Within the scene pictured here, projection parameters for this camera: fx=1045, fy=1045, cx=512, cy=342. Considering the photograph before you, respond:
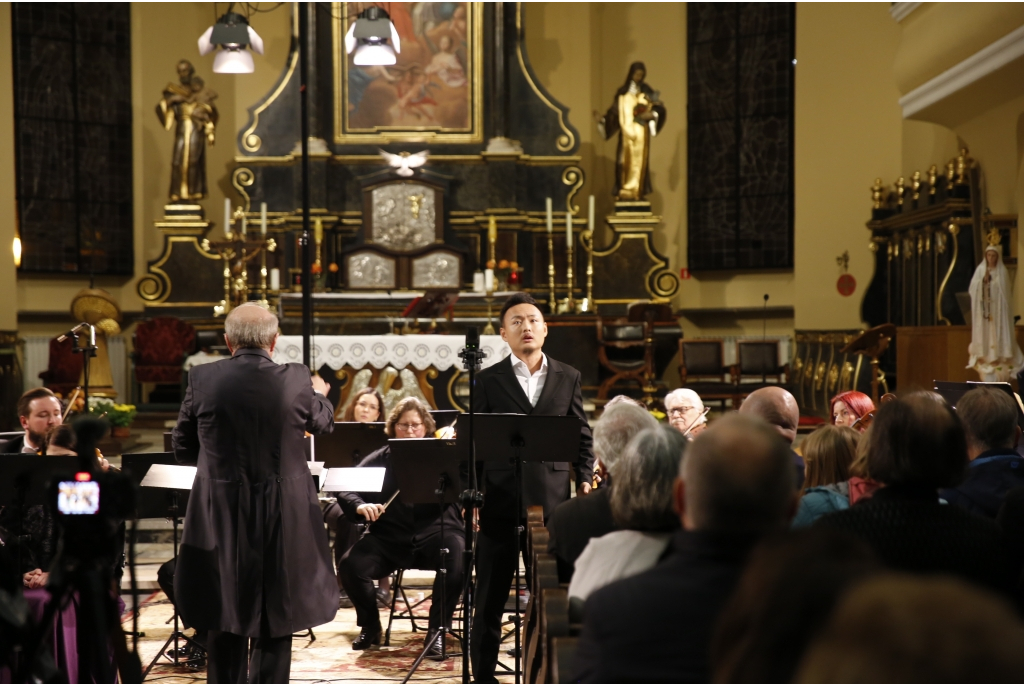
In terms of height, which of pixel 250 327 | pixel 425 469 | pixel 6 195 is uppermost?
pixel 6 195

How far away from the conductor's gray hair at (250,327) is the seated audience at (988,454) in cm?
249

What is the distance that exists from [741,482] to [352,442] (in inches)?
179

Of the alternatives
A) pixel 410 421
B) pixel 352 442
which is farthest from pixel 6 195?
pixel 410 421

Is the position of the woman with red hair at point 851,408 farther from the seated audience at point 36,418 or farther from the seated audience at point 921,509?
the seated audience at point 36,418

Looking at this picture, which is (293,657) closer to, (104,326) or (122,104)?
(104,326)

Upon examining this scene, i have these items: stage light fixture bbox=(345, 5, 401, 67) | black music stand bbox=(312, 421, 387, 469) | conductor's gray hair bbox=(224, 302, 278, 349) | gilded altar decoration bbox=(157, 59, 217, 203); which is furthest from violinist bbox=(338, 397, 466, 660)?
gilded altar decoration bbox=(157, 59, 217, 203)

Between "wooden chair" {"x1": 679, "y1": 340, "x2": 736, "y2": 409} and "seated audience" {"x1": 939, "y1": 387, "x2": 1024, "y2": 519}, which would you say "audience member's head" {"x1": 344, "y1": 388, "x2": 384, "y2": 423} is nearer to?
"seated audience" {"x1": 939, "y1": 387, "x2": 1024, "y2": 519}

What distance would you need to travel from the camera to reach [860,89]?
14828 mm

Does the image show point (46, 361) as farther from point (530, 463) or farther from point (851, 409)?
point (851, 409)

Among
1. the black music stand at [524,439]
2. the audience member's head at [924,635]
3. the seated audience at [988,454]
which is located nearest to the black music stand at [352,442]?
the black music stand at [524,439]

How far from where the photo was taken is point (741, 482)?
192 centimetres

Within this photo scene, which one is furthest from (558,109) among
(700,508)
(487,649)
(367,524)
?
(700,508)

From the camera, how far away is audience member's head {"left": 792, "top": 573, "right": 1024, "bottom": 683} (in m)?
1.01

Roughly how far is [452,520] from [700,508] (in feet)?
12.9
